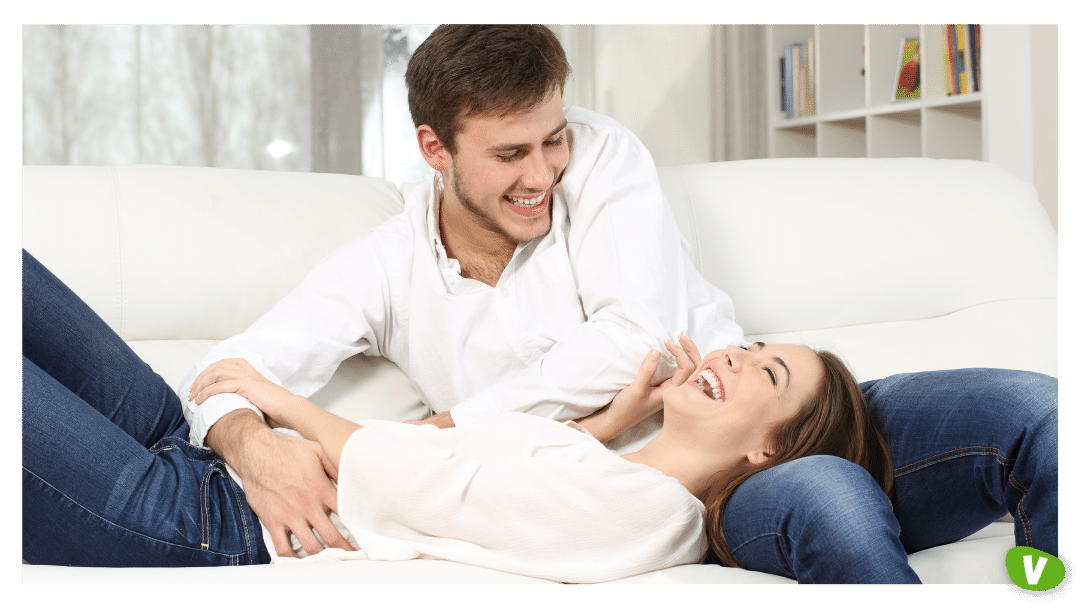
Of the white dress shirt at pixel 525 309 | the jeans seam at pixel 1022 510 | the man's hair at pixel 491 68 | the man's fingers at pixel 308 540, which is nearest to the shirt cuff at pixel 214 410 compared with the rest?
the white dress shirt at pixel 525 309

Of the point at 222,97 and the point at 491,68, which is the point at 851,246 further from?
the point at 222,97

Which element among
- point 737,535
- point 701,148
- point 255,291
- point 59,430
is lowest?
point 737,535

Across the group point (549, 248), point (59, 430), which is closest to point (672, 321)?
point (549, 248)

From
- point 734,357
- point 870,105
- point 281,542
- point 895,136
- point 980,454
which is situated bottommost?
point 281,542

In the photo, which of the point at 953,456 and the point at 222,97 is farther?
the point at 222,97

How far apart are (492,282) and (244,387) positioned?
1.45 feet

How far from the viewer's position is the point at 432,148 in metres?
1.34

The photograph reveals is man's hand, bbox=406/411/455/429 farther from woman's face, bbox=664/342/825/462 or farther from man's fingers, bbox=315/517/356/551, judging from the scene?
woman's face, bbox=664/342/825/462

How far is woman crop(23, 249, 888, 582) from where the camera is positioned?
3.08 ft

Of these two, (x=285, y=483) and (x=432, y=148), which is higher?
(x=432, y=148)

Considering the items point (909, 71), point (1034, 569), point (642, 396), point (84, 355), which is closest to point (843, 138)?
point (909, 71)

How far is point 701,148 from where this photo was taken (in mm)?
3207
